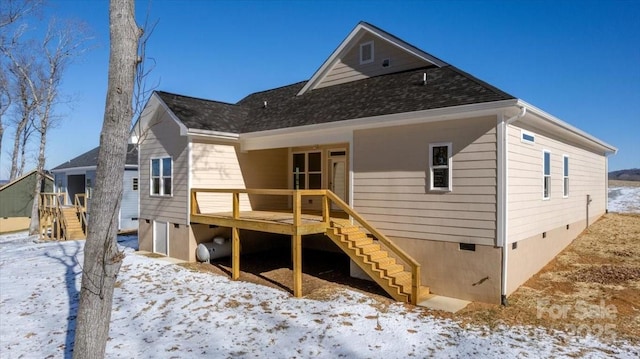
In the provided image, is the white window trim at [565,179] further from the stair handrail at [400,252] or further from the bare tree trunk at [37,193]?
the bare tree trunk at [37,193]

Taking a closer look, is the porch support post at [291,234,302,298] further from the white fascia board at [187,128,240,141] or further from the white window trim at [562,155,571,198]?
the white window trim at [562,155,571,198]

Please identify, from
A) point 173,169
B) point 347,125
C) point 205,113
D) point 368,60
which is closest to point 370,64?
point 368,60

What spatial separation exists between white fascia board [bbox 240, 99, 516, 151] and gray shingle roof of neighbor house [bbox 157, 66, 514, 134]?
18 cm

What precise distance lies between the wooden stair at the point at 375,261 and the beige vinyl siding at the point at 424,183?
59cm

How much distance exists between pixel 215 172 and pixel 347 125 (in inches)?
206

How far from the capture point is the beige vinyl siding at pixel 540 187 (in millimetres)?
8633

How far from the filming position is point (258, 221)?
→ 10.5 metres

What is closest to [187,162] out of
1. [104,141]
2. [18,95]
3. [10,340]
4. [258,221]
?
[258,221]

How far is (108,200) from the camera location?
14.6ft

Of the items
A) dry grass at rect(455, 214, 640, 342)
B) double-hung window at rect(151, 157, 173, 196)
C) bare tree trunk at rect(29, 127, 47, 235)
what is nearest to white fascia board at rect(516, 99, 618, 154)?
dry grass at rect(455, 214, 640, 342)

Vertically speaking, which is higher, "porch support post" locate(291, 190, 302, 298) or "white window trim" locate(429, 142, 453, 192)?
"white window trim" locate(429, 142, 453, 192)

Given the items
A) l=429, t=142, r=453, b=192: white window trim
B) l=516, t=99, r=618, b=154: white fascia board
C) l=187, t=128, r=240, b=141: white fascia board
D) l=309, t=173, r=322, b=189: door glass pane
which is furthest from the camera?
l=309, t=173, r=322, b=189: door glass pane

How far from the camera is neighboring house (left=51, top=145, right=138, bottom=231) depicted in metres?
22.4

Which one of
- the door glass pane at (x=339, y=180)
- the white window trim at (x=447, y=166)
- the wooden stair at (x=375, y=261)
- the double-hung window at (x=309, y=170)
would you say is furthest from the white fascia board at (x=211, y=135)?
the white window trim at (x=447, y=166)
